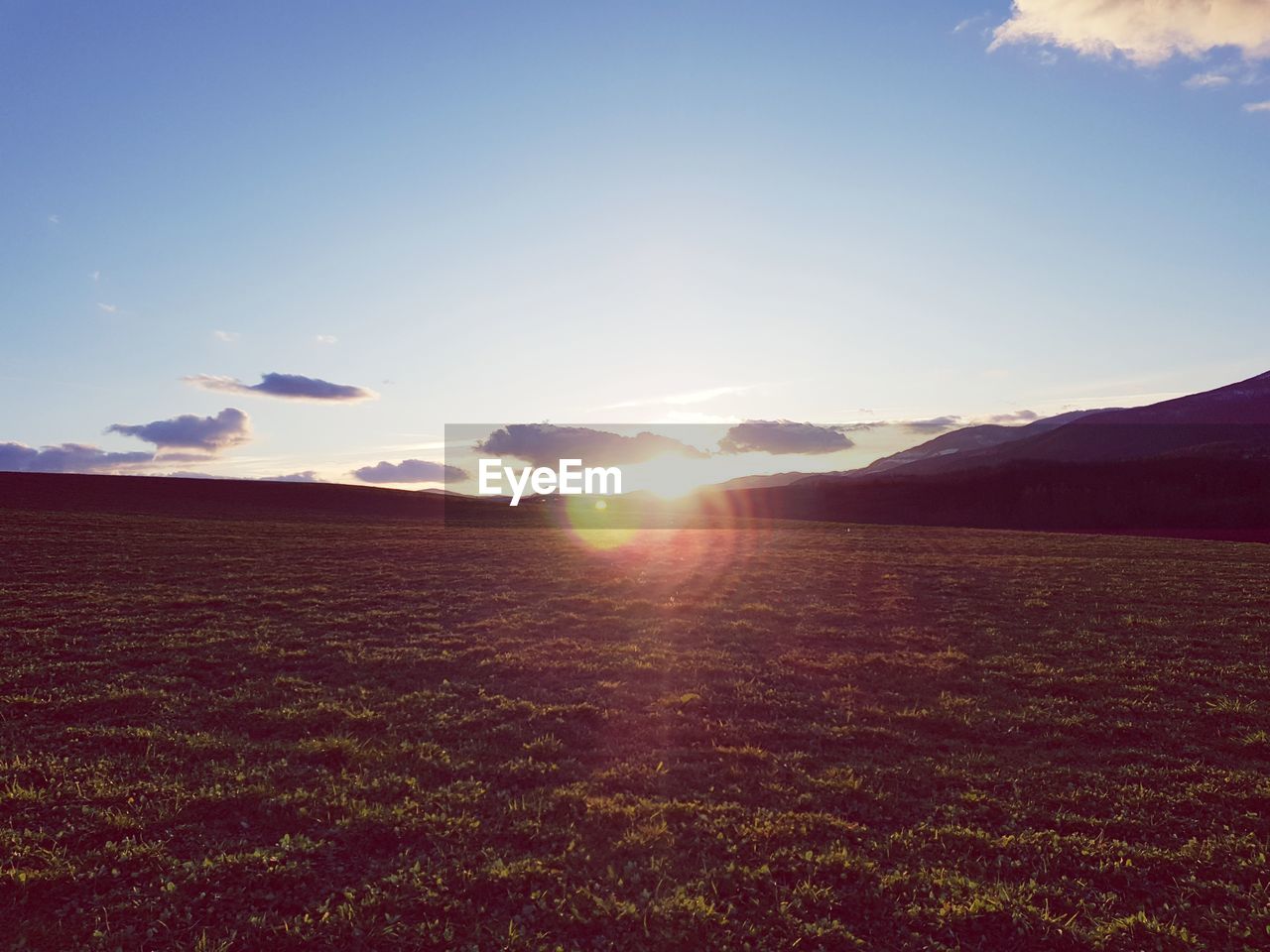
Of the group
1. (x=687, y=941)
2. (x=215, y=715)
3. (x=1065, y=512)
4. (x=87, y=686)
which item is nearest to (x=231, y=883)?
(x=687, y=941)

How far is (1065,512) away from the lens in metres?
112

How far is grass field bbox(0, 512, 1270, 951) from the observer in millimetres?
8711

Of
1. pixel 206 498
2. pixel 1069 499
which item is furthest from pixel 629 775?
pixel 1069 499

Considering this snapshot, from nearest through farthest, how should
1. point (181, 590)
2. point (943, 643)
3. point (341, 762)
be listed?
point (341, 762) → point (943, 643) → point (181, 590)

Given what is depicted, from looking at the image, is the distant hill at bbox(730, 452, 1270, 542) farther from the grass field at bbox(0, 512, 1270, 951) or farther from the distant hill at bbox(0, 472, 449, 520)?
the grass field at bbox(0, 512, 1270, 951)

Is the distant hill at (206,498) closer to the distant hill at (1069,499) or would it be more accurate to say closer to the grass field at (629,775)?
the grass field at (629,775)

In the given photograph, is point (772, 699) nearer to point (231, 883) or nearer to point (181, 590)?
point (231, 883)

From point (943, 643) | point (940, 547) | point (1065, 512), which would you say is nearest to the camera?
point (943, 643)

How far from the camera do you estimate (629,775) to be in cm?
1280

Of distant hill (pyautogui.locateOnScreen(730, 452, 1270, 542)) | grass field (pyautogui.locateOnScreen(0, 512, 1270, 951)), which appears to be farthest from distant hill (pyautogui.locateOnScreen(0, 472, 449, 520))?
distant hill (pyautogui.locateOnScreen(730, 452, 1270, 542))

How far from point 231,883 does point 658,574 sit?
1242 inches

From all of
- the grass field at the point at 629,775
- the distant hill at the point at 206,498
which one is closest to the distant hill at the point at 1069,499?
the distant hill at the point at 206,498

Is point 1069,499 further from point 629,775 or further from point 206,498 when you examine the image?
point 206,498

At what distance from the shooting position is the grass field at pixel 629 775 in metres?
8.71
